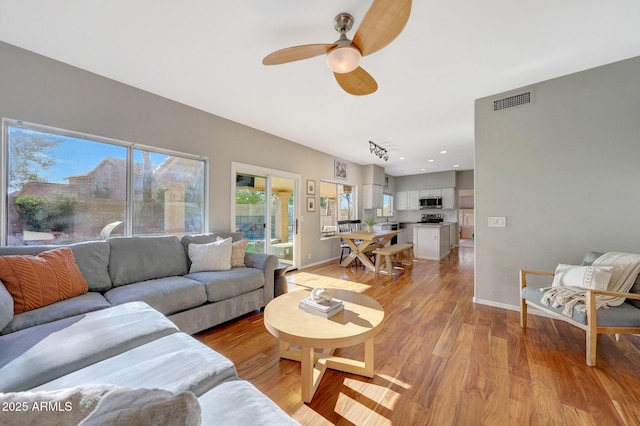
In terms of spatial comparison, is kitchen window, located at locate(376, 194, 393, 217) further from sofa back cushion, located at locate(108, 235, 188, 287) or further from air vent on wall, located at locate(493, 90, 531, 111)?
sofa back cushion, located at locate(108, 235, 188, 287)

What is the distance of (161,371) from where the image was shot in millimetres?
990

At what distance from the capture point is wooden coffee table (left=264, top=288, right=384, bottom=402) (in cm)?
146

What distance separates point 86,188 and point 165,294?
1510 millimetres

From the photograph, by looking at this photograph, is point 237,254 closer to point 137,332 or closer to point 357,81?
point 137,332

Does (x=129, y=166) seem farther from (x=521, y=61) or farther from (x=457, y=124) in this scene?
(x=457, y=124)

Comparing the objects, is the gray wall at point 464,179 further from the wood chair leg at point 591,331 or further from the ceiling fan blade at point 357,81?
the ceiling fan blade at point 357,81

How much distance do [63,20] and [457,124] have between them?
4748mm

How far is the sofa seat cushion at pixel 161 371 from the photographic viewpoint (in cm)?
92

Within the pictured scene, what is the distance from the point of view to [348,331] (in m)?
1.51

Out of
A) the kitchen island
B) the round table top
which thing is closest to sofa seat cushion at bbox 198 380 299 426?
the round table top

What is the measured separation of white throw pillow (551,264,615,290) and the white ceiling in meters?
1.95

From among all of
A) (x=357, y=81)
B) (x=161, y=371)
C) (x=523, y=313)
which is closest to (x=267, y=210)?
(x=357, y=81)

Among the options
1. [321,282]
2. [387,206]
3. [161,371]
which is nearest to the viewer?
[161,371]

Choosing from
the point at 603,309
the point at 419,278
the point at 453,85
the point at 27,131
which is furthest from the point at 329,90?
the point at 419,278
